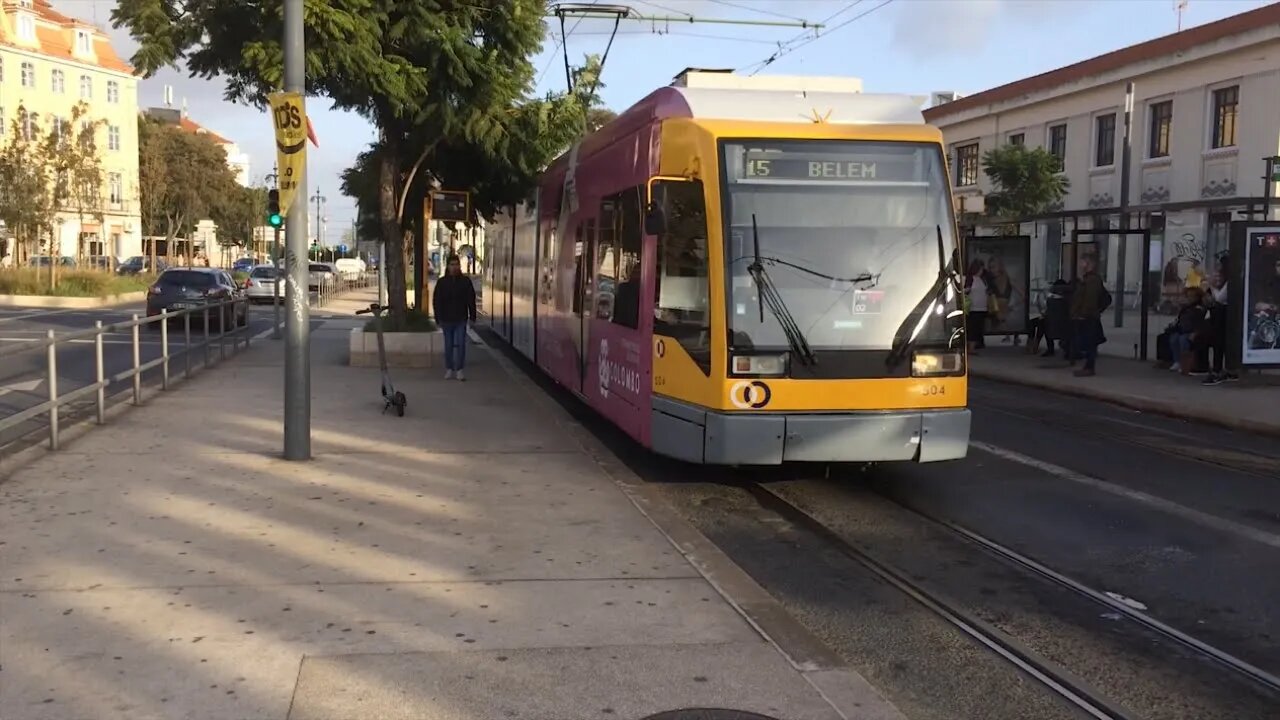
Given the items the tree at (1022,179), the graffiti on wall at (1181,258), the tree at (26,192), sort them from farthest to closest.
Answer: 1. the tree at (26,192)
2. the tree at (1022,179)
3. the graffiti on wall at (1181,258)

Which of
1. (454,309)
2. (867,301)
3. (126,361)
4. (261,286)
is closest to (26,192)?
(261,286)

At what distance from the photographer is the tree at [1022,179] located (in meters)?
36.1

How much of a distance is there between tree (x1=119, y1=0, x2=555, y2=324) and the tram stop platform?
6.11 meters

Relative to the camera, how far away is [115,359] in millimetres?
18172

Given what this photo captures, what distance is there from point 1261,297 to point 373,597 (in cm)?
1397

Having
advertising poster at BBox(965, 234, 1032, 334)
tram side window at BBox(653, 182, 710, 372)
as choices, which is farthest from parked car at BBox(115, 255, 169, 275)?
tram side window at BBox(653, 182, 710, 372)

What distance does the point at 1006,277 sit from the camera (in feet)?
71.1

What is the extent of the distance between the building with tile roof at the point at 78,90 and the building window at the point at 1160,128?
56911 millimetres

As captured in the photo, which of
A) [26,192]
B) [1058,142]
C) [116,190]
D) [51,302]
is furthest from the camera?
[116,190]

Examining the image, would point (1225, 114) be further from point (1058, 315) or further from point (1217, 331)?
point (1217, 331)

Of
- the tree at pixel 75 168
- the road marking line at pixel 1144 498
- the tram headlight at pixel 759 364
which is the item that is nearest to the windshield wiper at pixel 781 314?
the tram headlight at pixel 759 364

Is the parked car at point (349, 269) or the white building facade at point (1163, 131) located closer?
the white building facade at point (1163, 131)

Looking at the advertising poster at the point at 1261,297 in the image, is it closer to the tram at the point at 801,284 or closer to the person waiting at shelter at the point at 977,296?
the person waiting at shelter at the point at 977,296

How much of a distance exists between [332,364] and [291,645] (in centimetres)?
1311
